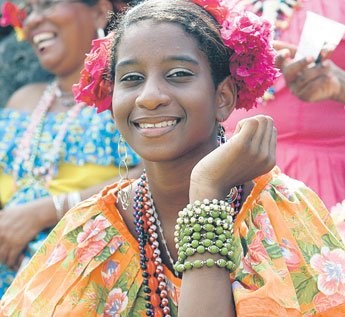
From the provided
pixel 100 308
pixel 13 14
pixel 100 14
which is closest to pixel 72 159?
pixel 100 14

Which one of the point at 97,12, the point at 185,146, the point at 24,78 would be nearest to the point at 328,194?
the point at 185,146

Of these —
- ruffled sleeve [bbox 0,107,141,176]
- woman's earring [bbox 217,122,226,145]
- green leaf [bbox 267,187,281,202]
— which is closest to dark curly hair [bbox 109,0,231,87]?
woman's earring [bbox 217,122,226,145]

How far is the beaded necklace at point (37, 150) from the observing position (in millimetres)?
3559

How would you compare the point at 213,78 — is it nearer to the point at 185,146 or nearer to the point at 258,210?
the point at 185,146

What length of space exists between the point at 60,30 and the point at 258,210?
210 cm

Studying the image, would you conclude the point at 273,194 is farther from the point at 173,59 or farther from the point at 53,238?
the point at 53,238

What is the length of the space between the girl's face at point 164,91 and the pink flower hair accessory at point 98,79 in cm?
22

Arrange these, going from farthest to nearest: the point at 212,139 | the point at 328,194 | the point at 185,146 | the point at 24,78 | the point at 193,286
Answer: the point at 24,78, the point at 328,194, the point at 212,139, the point at 185,146, the point at 193,286

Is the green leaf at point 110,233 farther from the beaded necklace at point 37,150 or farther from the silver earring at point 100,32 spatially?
the silver earring at point 100,32

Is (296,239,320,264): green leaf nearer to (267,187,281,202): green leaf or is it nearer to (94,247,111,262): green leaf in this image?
(267,187,281,202): green leaf

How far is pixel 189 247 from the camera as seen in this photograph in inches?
75.7

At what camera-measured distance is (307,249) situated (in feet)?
6.70

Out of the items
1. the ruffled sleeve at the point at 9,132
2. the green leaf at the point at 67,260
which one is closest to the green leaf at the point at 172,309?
the green leaf at the point at 67,260

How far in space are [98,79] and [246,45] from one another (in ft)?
1.79
